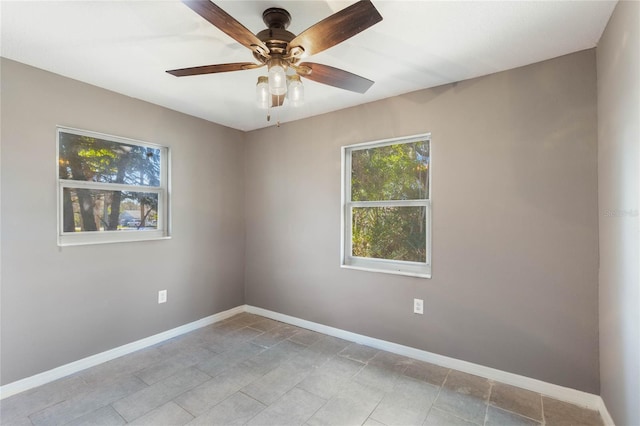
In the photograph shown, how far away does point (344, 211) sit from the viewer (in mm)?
3062

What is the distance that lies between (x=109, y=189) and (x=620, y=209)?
12.0 feet

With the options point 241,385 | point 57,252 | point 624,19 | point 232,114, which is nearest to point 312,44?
point 624,19

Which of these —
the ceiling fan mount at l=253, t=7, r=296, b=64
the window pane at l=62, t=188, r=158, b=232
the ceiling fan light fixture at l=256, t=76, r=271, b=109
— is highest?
the ceiling fan mount at l=253, t=7, r=296, b=64

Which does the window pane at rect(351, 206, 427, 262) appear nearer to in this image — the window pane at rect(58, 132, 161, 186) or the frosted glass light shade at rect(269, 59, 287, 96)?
the frosted glass light shade at rect(269, 59, 287, 96)

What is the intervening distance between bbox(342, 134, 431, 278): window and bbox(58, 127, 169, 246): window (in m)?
1.91

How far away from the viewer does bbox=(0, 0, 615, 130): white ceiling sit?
1554 millimetres

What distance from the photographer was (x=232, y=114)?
3.19 m

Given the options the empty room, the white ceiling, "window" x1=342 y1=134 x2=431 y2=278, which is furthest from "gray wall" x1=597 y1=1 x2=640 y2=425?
"window" x1=342 y1=134 x2=431 y2=278

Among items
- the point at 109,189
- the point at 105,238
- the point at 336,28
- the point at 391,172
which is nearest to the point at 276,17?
the point at 336,28

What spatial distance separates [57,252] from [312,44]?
2.46 meters

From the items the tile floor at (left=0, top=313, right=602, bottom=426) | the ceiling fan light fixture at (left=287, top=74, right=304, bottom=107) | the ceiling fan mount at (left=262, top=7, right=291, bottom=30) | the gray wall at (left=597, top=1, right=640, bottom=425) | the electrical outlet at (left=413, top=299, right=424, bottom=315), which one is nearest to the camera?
the gray wall at (left=597, top=1, right=640, bottom=425)

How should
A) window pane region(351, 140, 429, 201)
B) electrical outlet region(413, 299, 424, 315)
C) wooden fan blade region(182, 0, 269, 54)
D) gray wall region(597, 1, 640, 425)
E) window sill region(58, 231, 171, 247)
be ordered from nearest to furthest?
wooden fan blade region(182, 0, 269, 54), gray wall region(597, 1, 640, 425), window sill region(58, 231, 171, 247), electrical outlet region(413, 299, 424, 315), window pane region(351, 140, 429, 201)

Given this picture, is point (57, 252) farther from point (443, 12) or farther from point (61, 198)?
point (443, 12)

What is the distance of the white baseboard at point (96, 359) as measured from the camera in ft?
6.81
